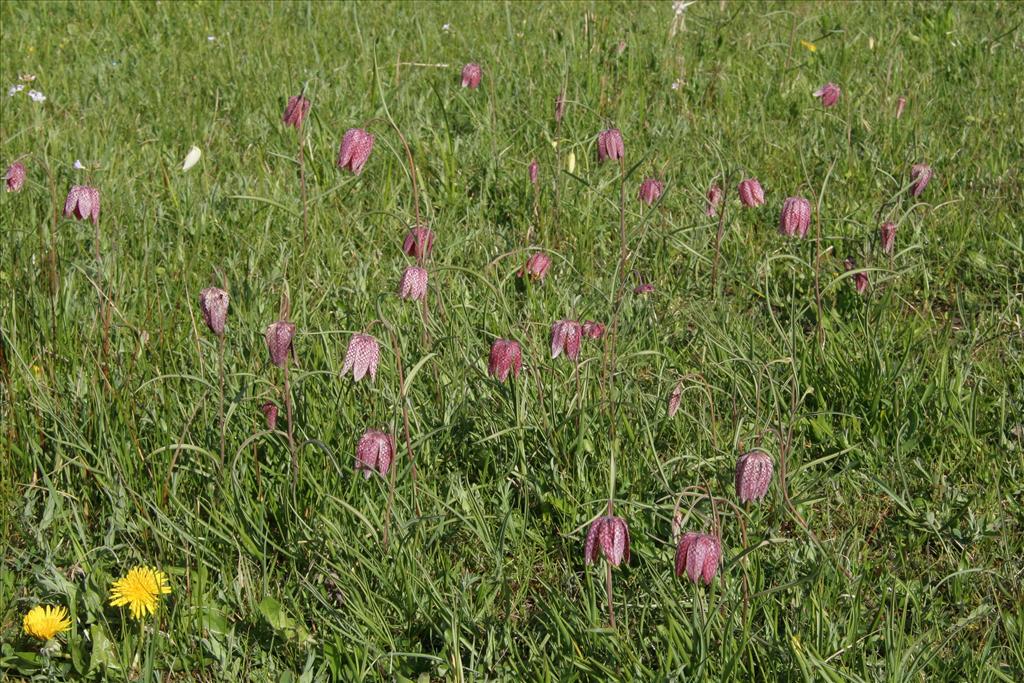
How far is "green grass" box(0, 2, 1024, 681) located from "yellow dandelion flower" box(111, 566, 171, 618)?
39mm

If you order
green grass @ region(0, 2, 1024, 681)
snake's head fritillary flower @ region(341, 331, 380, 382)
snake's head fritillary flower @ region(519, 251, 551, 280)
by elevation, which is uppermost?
snake's head fritillary flower @ region(341, 331, 380, 382)

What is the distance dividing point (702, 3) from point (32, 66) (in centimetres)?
270

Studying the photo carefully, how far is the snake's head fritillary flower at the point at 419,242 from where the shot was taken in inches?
81.1

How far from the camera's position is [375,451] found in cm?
171

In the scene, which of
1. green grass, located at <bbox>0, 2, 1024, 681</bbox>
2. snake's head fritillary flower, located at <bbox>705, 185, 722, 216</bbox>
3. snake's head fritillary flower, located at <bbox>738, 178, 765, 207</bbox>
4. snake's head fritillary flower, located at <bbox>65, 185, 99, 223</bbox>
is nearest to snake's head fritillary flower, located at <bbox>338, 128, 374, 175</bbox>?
green grass, located at <bbox>0, 2, 1024, 681</bbox>

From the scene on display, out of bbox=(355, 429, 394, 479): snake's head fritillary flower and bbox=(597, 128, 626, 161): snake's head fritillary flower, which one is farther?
bbox=(597, 128, 626, 161): snake's head fritillary flower

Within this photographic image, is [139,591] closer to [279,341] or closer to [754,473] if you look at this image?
[279,341]

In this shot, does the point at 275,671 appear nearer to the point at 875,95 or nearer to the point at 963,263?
the point at 963,263

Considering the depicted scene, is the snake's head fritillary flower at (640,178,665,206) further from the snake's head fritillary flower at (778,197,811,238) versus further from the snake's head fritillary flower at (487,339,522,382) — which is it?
the snake's head fritillary flower at (487,339,522,382)

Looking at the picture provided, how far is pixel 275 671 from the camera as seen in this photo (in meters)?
1.70

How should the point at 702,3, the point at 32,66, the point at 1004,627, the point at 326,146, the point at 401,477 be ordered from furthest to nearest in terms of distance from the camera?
1. the point at 702,3
2. the point at 32,66
3. the point at 326,146
4. the point at 401,477
5. the point at 1004,627

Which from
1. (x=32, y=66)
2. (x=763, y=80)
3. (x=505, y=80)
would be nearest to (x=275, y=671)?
(x=505, y=80)

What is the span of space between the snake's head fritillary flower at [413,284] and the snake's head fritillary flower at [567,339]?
0.80 ft

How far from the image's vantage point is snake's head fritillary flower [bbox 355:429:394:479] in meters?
1.70
